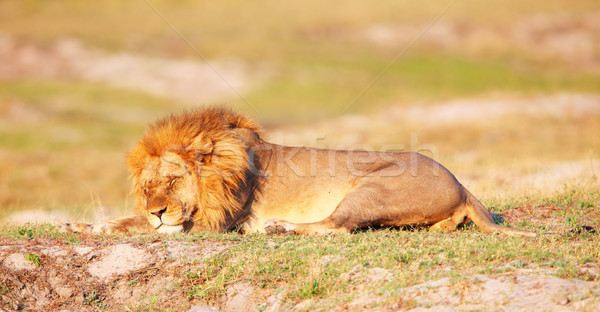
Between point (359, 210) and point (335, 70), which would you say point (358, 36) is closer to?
point (335, 70)

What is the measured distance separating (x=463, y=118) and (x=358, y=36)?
22.8 m

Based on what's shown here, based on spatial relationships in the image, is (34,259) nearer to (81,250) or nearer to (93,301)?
(81,250)

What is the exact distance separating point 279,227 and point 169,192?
1075 mm

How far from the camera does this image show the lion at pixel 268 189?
5738 mm

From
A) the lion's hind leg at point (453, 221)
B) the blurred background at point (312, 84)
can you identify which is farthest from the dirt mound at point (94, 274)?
the blurred background at point (312, 84)

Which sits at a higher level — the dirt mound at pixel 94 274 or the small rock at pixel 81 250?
the small rock at pixel 81 250

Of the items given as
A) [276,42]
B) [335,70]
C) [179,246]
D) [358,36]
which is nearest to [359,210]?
[179,246]

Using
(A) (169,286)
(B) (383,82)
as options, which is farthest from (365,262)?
(B) (383,82)

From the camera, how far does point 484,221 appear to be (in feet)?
18.8

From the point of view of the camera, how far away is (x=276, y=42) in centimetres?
3672

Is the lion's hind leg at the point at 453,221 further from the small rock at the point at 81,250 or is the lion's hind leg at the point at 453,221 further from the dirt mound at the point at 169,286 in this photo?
the small rock at the point at 81,250

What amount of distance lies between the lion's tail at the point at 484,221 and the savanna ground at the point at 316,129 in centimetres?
25

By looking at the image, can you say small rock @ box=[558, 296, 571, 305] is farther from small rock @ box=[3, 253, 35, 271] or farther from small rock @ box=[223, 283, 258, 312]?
small rock @ box=[3, 253, 35, 271]

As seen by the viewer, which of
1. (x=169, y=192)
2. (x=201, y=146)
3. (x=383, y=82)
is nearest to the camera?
(x=169, y=192)
